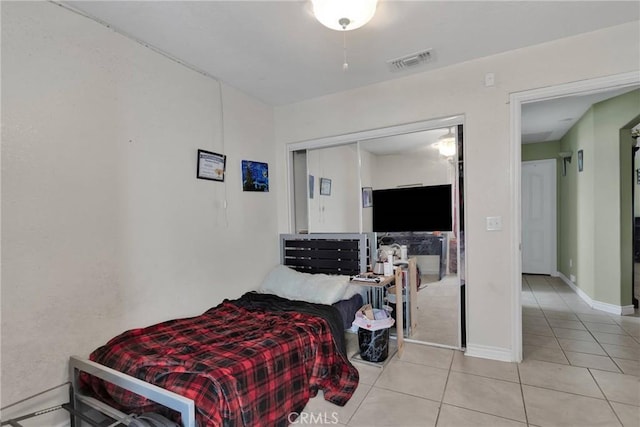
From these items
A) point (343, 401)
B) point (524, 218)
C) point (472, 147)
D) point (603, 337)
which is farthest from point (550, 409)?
point (524, 218)

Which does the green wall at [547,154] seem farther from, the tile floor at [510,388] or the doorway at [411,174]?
the doorway at [411,174]

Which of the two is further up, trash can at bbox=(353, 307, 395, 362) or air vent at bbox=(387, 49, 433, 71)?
air vent at bbox=(387, 49, 433, 71)

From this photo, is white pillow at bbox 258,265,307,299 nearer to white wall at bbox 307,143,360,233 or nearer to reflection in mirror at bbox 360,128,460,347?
white wall at bbox 307,143,360,233

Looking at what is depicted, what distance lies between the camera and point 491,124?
2500mm

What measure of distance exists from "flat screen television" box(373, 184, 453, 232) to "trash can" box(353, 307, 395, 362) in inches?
35.0

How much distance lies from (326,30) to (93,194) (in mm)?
1850

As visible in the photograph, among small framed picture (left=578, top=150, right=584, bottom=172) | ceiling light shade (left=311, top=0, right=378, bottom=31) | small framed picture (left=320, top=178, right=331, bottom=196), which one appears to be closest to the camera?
ceiling light shade (left=311, top=0, right=378, bottom=31)

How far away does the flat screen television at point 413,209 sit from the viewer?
9.09 feet

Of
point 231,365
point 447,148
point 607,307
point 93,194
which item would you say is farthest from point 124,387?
point 607,307

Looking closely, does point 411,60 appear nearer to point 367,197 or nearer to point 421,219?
point 367,197

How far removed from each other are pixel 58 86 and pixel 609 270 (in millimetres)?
5410

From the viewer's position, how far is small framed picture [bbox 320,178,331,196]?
134 inches

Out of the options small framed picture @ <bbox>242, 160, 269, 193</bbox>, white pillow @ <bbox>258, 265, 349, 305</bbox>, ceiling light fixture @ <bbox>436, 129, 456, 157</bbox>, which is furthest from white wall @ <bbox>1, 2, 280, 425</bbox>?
ceiling light fixture @ <bbox>436, 129, 456, 157</bbox>

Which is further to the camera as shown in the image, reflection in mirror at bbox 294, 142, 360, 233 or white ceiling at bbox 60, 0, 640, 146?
reflection in mirror at bbox 294, 142, 360, 233
